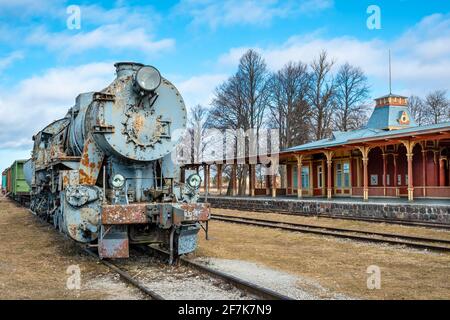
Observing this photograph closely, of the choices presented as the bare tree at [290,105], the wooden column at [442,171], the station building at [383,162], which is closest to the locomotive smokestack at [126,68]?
the station building at [383,162]

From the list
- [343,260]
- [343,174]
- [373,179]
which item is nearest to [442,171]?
[373,179]

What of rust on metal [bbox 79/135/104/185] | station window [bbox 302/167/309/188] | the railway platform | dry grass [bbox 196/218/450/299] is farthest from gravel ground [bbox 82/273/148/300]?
station window [bbox 302/167/309/188]

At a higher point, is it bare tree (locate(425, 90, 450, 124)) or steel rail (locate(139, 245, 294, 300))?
bare tree (locate(425, 90, 450, 124))

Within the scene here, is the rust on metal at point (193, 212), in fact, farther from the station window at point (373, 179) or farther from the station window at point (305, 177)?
the station window at point (305, 177)

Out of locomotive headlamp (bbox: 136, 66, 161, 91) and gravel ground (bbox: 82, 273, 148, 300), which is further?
locomotive headlamp (bbox: 136, 66, 161, 91)

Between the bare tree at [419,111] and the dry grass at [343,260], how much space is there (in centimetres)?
4888

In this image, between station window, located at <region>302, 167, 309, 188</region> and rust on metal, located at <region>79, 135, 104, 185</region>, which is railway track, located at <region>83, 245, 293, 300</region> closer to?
rust on metal, located at <region>79, 135, 104, 185</region>

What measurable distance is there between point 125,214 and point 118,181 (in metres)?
0.74

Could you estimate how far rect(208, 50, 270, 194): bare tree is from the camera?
147ft

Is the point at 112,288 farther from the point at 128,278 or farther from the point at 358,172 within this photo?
the point at 358,172

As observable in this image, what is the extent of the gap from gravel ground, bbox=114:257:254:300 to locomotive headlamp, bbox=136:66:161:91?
3.43 m

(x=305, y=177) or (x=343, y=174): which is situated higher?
(x=343, y=174)

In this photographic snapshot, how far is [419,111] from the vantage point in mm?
59156
